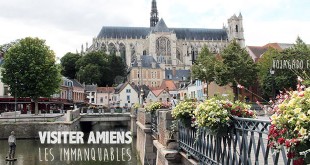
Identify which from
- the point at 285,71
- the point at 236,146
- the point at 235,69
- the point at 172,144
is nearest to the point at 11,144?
the point at 172,144

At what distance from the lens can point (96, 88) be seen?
347ft

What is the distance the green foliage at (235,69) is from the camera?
54.8 metres

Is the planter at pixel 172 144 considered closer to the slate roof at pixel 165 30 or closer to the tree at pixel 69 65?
the tree at pixel 69 65

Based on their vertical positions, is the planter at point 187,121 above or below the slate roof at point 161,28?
below

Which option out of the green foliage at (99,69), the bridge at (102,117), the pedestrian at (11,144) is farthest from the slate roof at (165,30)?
the pedestrian at (11,144)

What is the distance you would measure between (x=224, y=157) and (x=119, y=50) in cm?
15514

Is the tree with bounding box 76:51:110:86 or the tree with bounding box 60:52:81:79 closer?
the tree with bounding box 76:51:110:86

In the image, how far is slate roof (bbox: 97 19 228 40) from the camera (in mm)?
163750

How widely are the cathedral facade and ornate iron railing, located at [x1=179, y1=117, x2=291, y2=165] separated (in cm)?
13657

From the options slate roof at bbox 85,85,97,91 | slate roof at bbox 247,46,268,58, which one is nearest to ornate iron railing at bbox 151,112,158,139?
slate roof at bbox 247,46,268,58

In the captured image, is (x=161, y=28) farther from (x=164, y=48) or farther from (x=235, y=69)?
(x=235, y=69)

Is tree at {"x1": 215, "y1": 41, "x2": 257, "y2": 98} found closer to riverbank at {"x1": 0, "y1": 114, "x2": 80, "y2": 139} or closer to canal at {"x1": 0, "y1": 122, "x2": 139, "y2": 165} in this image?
riverbank at {"x1": 0, "y1": 114, "x2": 80, "y2": 139}

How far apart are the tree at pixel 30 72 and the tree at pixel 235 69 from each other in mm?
22040

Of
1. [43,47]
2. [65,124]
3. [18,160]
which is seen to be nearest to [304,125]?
[18,160]
